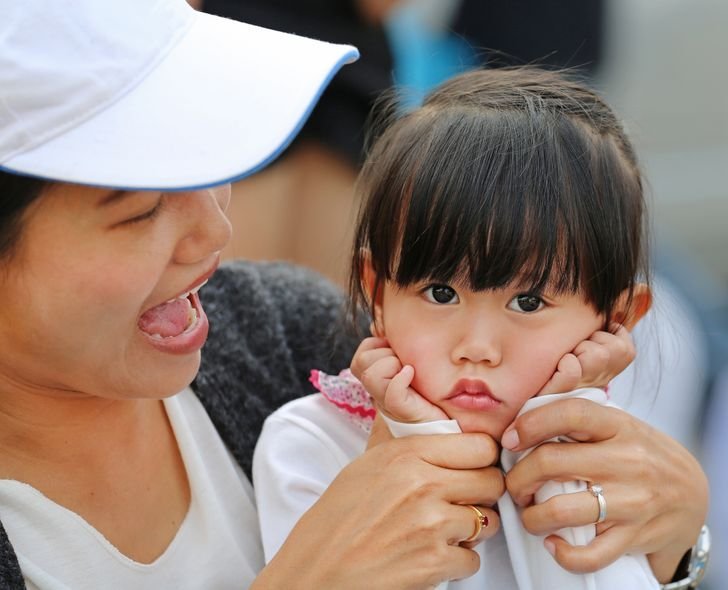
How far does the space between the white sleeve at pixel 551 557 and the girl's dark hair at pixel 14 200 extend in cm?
69

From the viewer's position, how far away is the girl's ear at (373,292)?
169 centimetres

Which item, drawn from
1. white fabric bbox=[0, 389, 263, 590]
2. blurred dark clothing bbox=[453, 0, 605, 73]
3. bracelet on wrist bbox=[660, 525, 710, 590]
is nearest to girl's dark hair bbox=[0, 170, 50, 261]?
white fabric bbox=[0, 389, 263, 590]

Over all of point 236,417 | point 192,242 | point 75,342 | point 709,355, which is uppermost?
point 192,242

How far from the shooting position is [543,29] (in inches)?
146

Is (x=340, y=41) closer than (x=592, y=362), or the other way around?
(x=592, y=362)

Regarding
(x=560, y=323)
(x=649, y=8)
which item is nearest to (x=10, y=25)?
(x=560, y=323)

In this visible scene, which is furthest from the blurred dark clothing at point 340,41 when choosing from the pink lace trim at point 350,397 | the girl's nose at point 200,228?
the girl's nose at point 200,228

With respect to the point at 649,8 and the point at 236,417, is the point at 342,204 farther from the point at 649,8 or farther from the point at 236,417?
the point at 649,8

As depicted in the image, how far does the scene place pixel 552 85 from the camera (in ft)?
5.70

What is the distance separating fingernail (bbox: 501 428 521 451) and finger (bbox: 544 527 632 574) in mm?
142

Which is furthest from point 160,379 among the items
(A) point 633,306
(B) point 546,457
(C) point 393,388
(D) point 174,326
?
(A) point 633,306

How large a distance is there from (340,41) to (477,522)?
6.58ft

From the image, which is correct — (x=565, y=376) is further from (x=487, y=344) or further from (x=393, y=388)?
(x=393, y=388)

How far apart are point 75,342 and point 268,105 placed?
0.39 m
